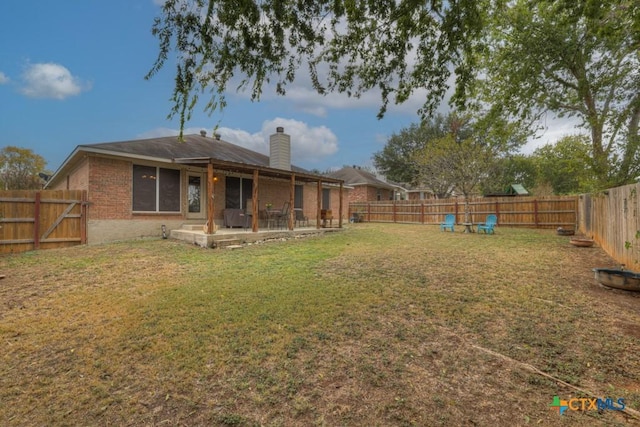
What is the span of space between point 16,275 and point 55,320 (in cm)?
339

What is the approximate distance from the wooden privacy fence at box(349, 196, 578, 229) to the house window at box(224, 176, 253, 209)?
36.8 ft

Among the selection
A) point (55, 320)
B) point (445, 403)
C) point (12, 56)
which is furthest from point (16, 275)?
point (12, 56)

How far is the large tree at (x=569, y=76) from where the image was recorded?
8695mm

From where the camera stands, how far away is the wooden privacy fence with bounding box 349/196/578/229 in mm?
15586

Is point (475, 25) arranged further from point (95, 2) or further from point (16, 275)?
point (16, 275)

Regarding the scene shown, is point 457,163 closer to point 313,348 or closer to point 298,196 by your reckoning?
point 298,196

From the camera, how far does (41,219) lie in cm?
857

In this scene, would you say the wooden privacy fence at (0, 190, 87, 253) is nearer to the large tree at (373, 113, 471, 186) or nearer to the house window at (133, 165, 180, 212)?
the house window at (133, 165, 180, 212)

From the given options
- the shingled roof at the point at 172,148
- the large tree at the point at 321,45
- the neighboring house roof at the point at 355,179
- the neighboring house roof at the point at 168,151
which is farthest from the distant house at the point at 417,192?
the large tree at the point at 321,45

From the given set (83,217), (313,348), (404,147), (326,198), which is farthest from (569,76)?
(404,147)

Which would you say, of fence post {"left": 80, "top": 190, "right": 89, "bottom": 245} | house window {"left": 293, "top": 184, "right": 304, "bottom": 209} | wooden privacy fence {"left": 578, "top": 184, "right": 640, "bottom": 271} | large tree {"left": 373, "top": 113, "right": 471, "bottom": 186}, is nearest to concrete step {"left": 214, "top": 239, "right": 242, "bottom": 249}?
fence post {"left": 80, "top": 190, "right": 89, "bottom": 245}

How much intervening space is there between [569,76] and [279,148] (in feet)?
43.0

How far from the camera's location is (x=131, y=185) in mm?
10172

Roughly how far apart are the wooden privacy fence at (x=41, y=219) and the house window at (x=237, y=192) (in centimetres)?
481
